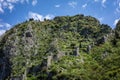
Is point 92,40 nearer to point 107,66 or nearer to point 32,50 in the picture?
point 32,50

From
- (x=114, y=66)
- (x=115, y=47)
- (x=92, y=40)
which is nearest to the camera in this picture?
(x=114, y=66)

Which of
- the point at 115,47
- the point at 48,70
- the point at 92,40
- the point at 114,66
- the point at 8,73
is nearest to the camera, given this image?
the point at 114,66

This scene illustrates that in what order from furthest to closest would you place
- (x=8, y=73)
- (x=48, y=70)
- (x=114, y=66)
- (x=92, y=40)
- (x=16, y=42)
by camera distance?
(x=92, y=40), (x=16, y=42), (x=8, y=73), (x=48, y=70), (x=114, y=66)

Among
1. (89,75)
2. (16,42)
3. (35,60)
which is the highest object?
(16,42)

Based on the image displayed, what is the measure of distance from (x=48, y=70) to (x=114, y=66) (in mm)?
31886

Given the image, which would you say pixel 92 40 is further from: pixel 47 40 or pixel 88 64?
pixel 88 64

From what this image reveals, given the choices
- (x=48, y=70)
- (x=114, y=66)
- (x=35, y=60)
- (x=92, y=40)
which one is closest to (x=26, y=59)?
(x=35, y=60)

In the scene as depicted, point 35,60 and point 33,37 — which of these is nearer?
point 35,60

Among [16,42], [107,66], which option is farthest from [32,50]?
[107,66]

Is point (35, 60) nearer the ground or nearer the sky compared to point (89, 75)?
nearer the sky

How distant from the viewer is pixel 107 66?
441ft

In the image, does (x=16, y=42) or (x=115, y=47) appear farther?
(x=16, y=42)

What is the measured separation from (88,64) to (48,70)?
17624 mm

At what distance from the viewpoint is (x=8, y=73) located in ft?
570
